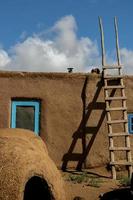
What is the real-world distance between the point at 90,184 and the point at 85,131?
2.00 m

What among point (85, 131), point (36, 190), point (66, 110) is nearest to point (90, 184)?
point (85, 131)

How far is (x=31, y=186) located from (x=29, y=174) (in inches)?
50.0

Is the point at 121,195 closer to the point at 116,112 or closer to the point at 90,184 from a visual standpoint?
the point at 90,184

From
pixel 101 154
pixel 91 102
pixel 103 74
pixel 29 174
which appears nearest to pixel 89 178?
pixel 101 154

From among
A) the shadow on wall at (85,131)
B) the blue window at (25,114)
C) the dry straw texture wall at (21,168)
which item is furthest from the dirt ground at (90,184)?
the dry straw texture wall at (21,168)

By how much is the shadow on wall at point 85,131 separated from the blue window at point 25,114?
1.06m

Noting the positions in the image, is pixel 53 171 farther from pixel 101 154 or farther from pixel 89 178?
pixel 101 154

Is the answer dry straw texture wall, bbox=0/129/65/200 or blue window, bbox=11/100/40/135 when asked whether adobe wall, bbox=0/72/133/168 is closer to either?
blue window, bbox=11/100/40/135

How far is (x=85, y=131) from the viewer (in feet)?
35.3

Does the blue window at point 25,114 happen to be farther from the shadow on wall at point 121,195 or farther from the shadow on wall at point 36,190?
the shadow on wall at point 121,195

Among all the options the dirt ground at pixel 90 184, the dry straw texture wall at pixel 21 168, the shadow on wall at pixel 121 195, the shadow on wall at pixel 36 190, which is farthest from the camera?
the dirt ground at pixel 90 184

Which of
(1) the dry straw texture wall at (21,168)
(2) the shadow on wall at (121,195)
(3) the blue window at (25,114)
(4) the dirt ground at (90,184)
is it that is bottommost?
(4) the dirt ground at (90,184)

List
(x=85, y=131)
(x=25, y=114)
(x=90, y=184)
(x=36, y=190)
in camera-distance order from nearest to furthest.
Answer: (x=36, y=190), (x=90, y=184), (x=85, y=131), (x=25, y=114)

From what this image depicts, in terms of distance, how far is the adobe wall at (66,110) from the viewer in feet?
35.0
